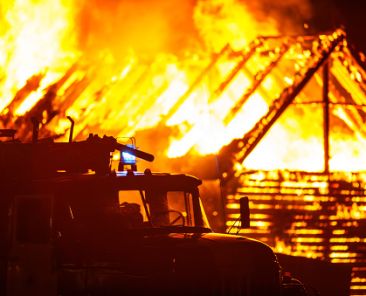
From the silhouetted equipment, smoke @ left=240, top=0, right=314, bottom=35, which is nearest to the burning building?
smoke @ left=240, top=0, right=314, bottom=35

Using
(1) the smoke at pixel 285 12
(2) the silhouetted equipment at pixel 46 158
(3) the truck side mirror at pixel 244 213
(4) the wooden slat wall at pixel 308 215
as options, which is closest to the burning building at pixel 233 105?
(4) the wooden slat wall at pixel 308 215

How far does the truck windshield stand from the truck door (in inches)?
37.8

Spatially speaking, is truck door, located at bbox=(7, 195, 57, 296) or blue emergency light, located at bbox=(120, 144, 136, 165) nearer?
truck door, located at bbox=(7, 195, 57, 296)

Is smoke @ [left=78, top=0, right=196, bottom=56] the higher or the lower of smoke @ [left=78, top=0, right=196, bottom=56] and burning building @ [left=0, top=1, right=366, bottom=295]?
the higher

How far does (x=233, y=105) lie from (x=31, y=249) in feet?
32.8

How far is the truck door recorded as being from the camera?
889cm

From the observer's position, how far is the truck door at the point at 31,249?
8.89m

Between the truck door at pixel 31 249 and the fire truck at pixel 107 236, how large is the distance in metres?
0.01

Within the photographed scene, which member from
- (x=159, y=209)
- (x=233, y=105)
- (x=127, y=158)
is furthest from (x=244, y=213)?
(x=233, y=105)

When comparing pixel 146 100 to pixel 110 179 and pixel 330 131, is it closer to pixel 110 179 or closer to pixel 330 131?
pixel 330 131

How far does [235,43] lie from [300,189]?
4011 mm

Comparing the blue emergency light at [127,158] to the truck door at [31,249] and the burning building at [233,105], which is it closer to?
the truck door at [31,249]

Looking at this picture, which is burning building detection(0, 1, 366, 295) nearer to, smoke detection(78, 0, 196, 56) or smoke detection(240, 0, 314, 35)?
smoke detection(78, 0, 196, 56)

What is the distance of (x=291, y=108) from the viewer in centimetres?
1819
